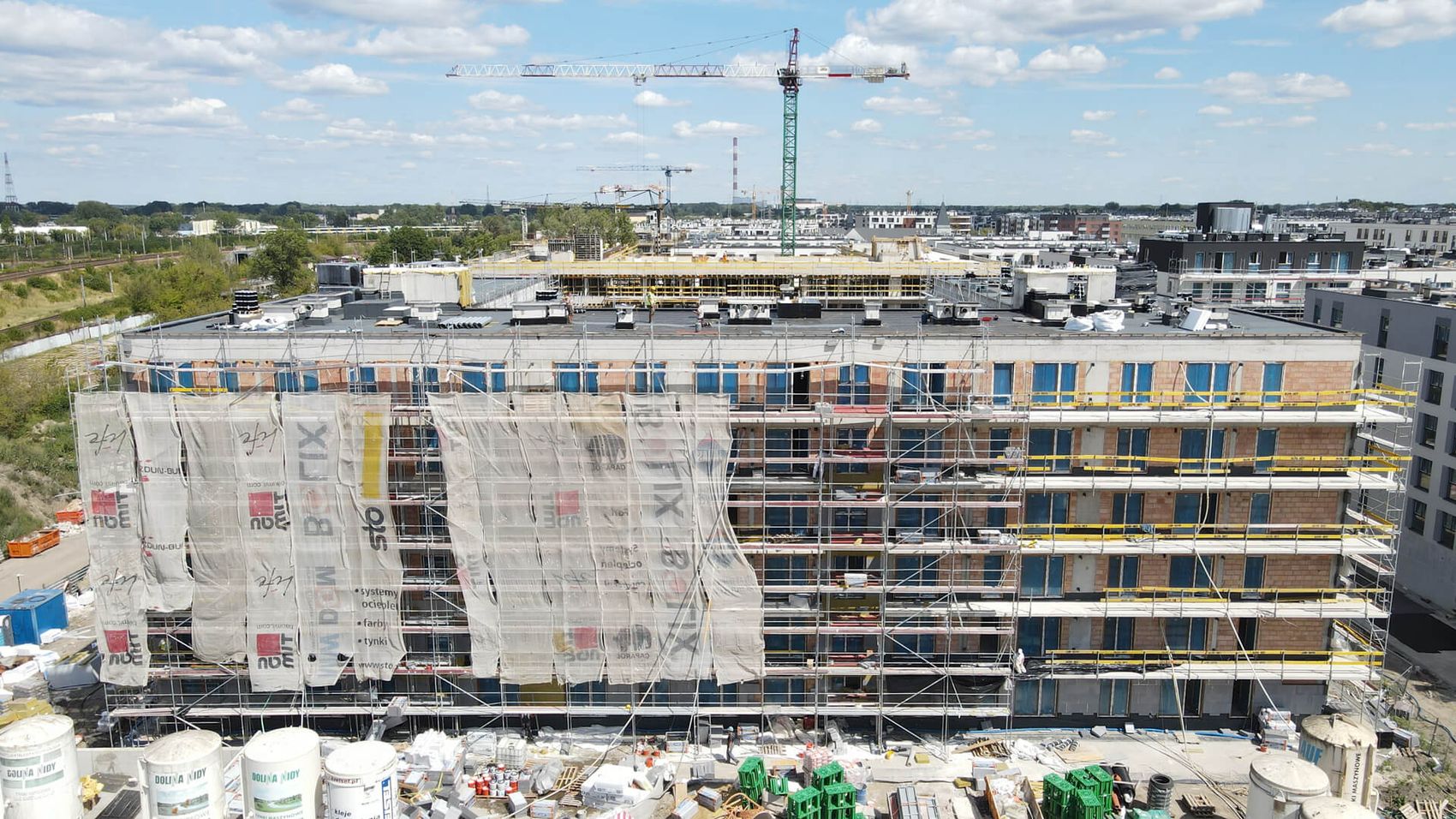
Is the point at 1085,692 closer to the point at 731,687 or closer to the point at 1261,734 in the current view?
the point at 1261,734

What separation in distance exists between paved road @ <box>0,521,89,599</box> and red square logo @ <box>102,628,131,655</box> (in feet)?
62.5

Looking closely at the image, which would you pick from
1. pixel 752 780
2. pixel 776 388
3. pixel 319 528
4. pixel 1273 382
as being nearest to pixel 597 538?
pixel 776 388

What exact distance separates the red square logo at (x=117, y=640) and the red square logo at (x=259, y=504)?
5.62 meters

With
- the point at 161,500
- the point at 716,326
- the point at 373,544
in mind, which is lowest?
the point at 373,544

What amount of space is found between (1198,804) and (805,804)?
11623mm

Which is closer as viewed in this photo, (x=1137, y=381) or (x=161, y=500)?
(x=161, y=500)

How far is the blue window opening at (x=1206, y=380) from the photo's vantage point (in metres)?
31.1

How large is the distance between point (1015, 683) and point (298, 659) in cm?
2311

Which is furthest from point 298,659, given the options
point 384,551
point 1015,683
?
point 1015,683

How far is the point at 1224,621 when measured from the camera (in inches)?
1267

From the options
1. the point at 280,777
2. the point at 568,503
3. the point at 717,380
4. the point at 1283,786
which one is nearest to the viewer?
the point at 1283,786

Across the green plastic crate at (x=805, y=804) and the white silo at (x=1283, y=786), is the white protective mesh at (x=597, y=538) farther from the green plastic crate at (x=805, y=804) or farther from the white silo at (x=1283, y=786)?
the white silo at (x=1283, y=786)

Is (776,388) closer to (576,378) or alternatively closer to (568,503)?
(576,378)

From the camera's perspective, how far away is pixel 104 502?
2964cm
